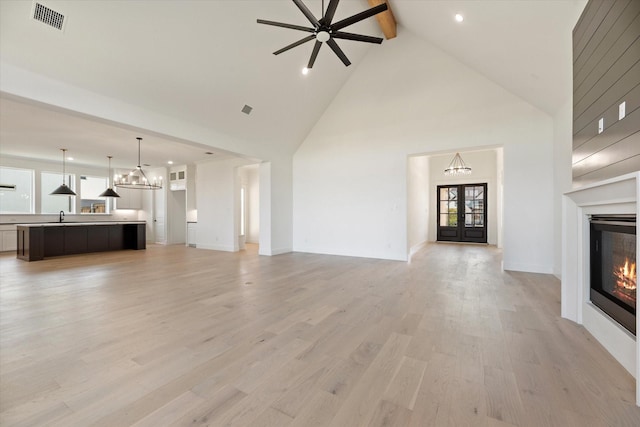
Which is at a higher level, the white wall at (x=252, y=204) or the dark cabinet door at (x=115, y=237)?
the white wall at (x=252, y=204)

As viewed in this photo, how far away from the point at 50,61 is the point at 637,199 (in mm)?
5486

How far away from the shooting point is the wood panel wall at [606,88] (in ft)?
5.60

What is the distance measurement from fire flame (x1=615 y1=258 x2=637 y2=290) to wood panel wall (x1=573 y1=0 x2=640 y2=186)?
676 mm

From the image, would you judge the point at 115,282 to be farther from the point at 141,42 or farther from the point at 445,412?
the point at 445,412

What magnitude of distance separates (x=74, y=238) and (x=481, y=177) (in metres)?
12.7

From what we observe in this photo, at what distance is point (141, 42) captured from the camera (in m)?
3.37

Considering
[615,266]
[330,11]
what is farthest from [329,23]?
[615,266]

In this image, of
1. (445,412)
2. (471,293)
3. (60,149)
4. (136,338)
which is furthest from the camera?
(60,149)

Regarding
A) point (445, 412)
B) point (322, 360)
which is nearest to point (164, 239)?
point (322, 360)

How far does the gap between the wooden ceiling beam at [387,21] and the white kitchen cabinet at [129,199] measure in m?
10.4

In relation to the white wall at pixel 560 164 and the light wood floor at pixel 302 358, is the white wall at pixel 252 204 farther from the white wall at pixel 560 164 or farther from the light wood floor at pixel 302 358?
the white wall at pixel 560 164

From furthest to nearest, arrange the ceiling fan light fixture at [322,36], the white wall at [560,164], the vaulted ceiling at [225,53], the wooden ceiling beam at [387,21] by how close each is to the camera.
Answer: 1. the wooden ceiling beam at [387,21]
2. the white wall at [560,164]
3. the ceiling fan light fixture at [322,36]
4. the vaulted ceiling at [225,53]

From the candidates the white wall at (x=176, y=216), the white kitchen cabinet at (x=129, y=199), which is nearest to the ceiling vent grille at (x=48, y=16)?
the white wall at (x=176, y=216)

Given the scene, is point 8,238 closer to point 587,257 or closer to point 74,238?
point 74,238
